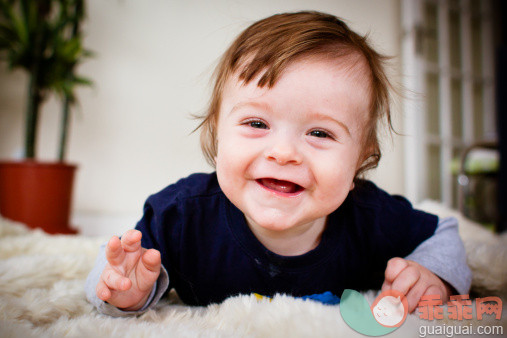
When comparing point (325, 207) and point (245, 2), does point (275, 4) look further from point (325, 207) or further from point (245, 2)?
point (325, 207)

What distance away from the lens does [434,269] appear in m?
0.66

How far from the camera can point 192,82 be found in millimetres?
2096

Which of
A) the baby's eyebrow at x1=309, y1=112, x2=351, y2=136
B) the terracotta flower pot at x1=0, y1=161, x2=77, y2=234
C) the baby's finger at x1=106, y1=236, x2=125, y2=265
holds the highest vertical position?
the baby's eyebrow at x1=309, y1=112, x2=351, y2=136

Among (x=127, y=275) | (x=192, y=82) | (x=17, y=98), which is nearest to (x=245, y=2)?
(x=192, y=82)

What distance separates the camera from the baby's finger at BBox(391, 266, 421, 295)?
60 cm

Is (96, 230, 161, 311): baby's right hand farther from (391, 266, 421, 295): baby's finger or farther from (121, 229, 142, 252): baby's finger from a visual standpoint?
(391, 266, 421, 295): baby's finger

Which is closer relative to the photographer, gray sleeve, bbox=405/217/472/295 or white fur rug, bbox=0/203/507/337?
white fur rug, bbox=0/203/507/337

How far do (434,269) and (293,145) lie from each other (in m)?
0.38

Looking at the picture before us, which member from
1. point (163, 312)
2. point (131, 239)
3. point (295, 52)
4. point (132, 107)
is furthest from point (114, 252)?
point (132, 107)

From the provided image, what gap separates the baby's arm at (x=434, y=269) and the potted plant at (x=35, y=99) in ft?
5.02

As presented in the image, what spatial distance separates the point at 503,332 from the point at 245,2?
6.01 feet

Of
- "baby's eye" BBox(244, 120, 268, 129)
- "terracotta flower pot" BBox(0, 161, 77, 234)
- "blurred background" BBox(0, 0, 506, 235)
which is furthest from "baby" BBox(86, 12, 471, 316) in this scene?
"blurred background" BBox(0, 0, 506, 235)

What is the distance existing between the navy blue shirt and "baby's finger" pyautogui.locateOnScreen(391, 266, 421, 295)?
0.11m

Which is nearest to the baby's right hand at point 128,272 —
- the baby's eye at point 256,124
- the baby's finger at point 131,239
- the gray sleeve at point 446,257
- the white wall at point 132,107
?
the baby's finger at point 131,239
